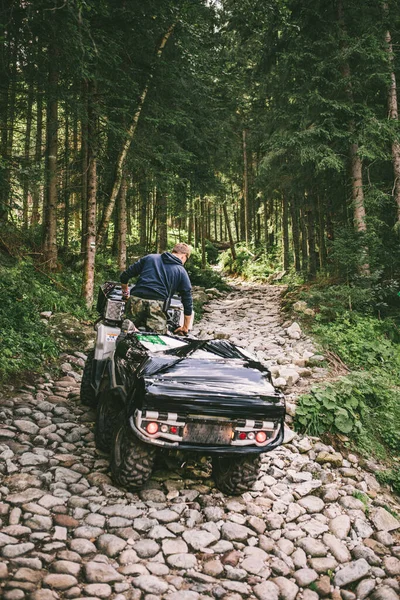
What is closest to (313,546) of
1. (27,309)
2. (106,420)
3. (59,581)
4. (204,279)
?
(59,581)

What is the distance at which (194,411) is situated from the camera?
10.8ft

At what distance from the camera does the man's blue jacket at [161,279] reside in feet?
15.9

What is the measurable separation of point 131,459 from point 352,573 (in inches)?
76.0

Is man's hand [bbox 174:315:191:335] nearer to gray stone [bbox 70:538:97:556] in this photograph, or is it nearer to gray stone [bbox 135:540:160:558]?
gray stone [bbox 135:540:160:558]

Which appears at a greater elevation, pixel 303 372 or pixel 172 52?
pixel 172 52

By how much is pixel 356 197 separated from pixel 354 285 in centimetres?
A: 278

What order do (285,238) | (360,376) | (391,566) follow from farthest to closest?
1. (285,238)
2. (360,376)
3. (391,566)

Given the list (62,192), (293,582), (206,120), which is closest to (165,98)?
(206,120)

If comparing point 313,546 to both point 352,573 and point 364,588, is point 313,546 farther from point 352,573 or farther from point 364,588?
point 364,588

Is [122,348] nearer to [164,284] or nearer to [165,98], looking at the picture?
[164,284]

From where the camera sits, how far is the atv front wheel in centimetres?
379

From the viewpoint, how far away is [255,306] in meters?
15.8

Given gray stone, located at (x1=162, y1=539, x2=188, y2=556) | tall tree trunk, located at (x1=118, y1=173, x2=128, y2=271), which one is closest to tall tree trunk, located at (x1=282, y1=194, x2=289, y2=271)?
tall tree trunk, located at (x1=118, y1=173, x2=128, y2=271)

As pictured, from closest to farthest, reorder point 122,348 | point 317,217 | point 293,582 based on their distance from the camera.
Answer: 1. point 293,582
2. point 122,348
3. point 317,217
